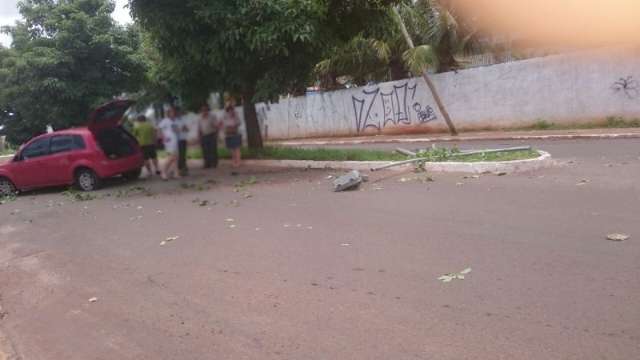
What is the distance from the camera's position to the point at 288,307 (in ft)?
17.1

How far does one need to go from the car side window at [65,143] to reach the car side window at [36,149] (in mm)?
226

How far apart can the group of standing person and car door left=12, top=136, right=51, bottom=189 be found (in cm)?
218

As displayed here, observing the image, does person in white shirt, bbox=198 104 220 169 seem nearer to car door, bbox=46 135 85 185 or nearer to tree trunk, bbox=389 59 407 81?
car door, bbox=46 135 85 185

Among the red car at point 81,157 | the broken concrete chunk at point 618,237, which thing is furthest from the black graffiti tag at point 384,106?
the broken concrete chunk at point 618,237

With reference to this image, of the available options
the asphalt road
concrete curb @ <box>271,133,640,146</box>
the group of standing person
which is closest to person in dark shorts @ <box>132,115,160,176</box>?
the group of standing person

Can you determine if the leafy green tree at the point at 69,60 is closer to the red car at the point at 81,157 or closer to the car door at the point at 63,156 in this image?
the red car at the point at 81,157

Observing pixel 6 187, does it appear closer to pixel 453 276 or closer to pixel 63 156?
pixel 63 156

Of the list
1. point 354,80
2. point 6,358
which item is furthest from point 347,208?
point 354,80

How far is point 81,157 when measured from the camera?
1466 cm

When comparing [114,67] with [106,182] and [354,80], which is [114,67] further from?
[354,80]

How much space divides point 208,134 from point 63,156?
3.73 m

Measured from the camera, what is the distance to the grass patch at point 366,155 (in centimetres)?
1232

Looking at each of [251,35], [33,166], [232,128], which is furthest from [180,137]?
[33,166]

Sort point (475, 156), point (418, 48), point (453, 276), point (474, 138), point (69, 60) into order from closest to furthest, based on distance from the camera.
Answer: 1. point (453, 276)
2. point (475, 156)
3. point (474, 138)
4. point (69, 60)
5. point (418, 48)
